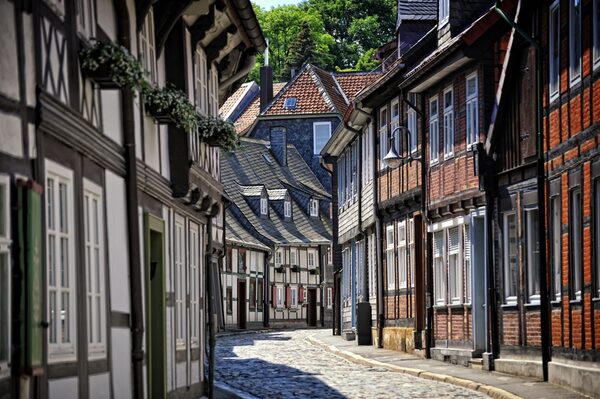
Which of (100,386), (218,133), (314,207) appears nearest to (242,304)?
(314,207)

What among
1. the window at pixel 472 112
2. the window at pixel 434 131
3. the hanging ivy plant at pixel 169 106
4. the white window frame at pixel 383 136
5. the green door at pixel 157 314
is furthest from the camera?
the white window frame at pixel 383 136

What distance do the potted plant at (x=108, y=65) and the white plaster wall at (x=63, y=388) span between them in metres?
2.70

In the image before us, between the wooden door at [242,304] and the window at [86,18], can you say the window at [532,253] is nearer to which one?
the window at [86,18]

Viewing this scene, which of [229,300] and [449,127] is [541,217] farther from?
[229,300]

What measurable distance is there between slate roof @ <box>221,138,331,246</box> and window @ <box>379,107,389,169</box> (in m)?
34.4

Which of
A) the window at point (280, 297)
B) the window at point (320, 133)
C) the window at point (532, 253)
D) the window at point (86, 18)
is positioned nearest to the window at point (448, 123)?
the window at point (532, 253)

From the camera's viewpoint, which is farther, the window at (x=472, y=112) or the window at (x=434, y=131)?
the window at (x=434, y=131)

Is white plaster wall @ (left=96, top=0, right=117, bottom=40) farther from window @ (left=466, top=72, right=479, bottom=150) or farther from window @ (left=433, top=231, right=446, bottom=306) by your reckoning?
window @ (left=433, top=231, right=446, bottom=306)

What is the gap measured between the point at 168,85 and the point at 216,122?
104 inches

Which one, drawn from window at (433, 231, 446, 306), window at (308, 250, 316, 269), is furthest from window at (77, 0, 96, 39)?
window at (308, 250, 316, 269)

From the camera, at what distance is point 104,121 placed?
13.7 m

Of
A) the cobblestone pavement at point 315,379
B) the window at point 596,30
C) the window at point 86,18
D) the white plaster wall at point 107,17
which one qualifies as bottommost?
the cobblestone pavement at point 315,379

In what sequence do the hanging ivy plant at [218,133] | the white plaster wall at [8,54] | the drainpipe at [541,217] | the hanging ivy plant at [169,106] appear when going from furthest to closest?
the drainpipe at [541,217], the hanging ivy plant at [218,133], the hanging ivy plant at [169,106], the white plaster wall at [8,54]

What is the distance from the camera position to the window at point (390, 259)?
34156 millimetres
